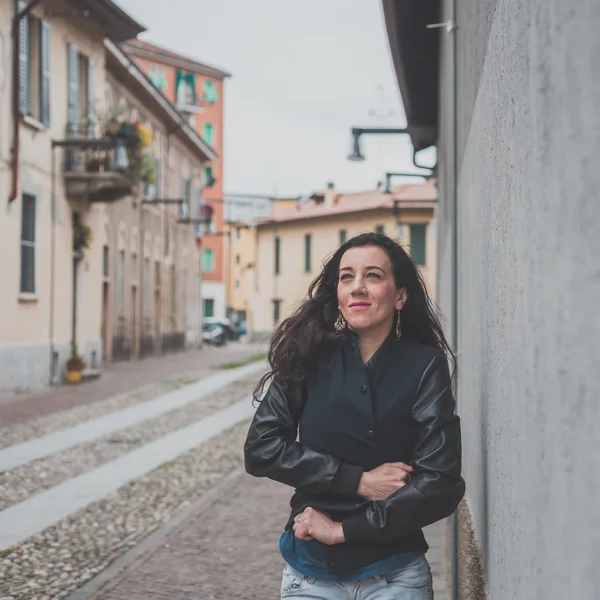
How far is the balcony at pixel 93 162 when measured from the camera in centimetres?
2041

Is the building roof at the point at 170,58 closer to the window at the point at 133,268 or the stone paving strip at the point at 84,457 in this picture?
the window at the point at 133,268

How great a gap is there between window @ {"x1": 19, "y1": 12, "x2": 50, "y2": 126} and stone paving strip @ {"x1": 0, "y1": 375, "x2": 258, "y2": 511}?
21.5 ft

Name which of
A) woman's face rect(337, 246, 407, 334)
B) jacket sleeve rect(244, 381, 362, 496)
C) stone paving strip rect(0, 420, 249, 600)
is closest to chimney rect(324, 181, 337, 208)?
stone paving strip rect(0, 420, 249, 600)

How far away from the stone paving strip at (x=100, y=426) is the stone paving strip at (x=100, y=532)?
1562 mm

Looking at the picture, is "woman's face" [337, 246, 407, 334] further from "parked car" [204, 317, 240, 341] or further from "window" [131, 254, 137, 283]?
"parked car" [204, 317, 240, 341]

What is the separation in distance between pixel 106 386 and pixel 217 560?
14130 mm

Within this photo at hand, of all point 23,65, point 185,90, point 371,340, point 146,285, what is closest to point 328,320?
point 371,340

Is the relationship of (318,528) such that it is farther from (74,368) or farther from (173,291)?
(173,291)

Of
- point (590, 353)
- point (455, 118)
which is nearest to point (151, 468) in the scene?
point (455, 118)

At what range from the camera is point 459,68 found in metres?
5.20

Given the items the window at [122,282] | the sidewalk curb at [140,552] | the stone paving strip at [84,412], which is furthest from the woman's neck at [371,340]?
the window at [122,282]

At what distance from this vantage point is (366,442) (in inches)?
95.8

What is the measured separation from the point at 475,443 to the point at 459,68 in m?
2.38

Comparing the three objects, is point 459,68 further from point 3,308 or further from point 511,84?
point 3,308
